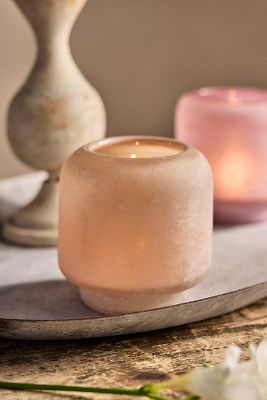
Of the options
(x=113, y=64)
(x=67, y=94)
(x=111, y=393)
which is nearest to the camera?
(x=111, y=393)

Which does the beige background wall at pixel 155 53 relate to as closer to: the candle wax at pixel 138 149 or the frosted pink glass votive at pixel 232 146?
the frosted pink glass votive at pixel 232 146

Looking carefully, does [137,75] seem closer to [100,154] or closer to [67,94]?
[67,94]

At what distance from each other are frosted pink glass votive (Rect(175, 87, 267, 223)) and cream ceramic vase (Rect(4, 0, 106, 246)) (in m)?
0.11

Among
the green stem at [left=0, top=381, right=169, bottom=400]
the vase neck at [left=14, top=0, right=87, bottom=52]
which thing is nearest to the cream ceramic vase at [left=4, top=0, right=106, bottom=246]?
the vase neck at [left=14, top=0, right=87, bottom=52]

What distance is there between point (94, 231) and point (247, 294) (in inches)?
5.3

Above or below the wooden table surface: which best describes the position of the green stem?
above

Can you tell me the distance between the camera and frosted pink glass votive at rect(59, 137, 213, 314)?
0.63m

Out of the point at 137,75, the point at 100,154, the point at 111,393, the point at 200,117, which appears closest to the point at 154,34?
the point at 137,75

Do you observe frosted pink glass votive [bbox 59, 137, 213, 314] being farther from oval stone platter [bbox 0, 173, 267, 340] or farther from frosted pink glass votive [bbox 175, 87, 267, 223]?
frosted pink glass votive [bbox 175, 87, 267, 223]

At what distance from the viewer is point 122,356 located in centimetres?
63

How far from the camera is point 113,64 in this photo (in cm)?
113

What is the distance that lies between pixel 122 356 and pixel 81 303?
9 cm

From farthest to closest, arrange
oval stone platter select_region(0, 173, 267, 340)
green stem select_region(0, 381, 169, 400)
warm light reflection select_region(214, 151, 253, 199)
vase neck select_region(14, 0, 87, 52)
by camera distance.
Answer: warm light reflection select_region(214, 151, 253, 199) → vase neck select_region(14, 0, 87, 52) → oval stone platter select_region(0, 173, 267, 340) → green stem select_region(0, 381, 169, 400)

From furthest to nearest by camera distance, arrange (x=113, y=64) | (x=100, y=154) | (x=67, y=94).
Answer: (x=113, y=64) → (x=67, y=94) → (x=100, y=154)
